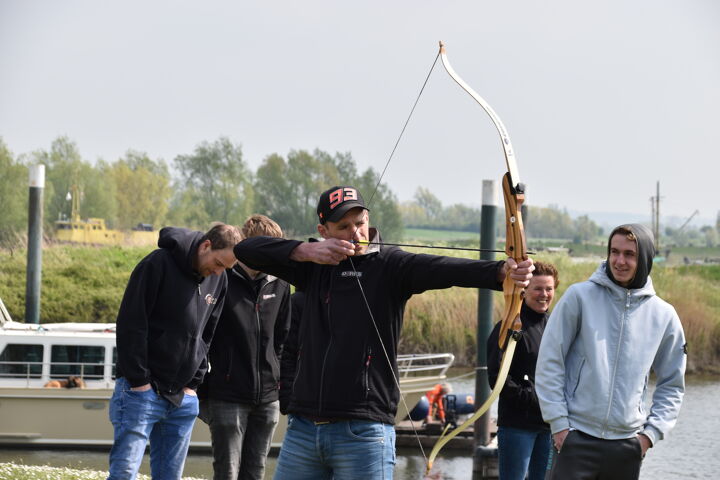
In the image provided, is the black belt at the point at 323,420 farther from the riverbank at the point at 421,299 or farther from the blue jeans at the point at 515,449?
the riverbank at the point at 421,299

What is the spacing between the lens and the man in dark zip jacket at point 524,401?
211 inches

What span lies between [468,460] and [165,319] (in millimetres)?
8163

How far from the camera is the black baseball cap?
154 inches

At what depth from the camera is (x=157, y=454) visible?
4957 mm

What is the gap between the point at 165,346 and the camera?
4812 mm

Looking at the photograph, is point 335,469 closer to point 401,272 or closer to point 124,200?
point 401,272

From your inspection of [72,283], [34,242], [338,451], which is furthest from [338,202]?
[72,283]

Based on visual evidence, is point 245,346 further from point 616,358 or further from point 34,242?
point 34,242

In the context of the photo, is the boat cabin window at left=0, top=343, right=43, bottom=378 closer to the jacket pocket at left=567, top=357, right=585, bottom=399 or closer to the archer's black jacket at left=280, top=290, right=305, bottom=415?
the archer's black jacket at left=280, top=290, right=305, bottom=415

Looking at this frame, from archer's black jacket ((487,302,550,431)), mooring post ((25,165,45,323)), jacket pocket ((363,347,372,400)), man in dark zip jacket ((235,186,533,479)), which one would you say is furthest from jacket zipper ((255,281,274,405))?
mooring post ((25,165,45,323))

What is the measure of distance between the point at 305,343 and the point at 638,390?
136 centimetres

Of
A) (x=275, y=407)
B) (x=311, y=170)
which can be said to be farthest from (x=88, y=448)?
(x=311, y=170)

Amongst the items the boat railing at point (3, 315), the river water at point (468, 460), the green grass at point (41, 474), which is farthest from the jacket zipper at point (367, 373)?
the boat railing at point (3, 315)

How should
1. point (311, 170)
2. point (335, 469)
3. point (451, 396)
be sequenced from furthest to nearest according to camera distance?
point (311, 170) < point (451, 396) < point (335, 469)
